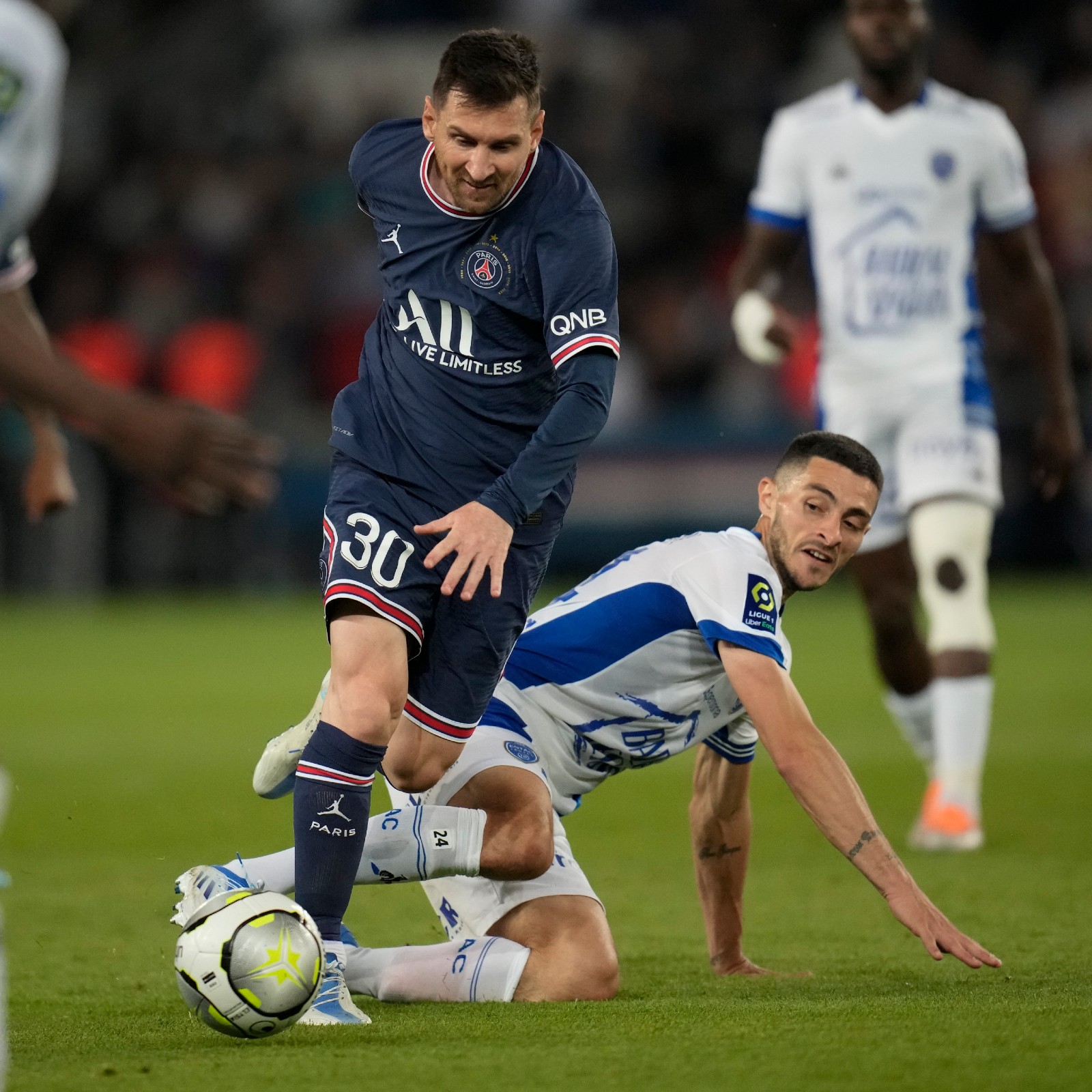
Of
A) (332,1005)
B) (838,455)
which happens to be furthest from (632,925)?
(838,455)

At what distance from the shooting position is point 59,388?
275 centimetres

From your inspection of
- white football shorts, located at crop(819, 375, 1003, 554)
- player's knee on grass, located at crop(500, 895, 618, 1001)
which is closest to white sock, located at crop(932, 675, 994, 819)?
white football shorts, located at crop(819, 375, 1003, 554)

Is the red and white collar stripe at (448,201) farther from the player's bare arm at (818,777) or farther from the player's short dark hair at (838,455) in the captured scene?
the player's bare arm at (818,777)

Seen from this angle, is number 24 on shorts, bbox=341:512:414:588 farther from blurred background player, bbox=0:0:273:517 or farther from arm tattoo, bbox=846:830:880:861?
arm tattoo, bbox=846:830:880:861

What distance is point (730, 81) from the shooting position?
19234 mm

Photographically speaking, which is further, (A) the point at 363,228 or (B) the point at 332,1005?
(A) the point at 363,228

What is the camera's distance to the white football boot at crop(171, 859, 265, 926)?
403 centimetres

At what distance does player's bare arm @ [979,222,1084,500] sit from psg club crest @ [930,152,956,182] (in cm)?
29

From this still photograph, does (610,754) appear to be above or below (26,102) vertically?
below

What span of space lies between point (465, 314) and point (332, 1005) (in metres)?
1.59

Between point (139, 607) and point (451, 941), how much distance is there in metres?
12.9

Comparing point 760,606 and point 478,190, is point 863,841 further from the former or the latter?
point 478,190

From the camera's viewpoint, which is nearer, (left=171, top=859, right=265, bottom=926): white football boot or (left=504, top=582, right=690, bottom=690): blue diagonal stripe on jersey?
(left=171, top=859, right=265, bottom=926): white football boot

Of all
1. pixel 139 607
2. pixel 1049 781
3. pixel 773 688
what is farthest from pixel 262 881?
pixel 139 607
